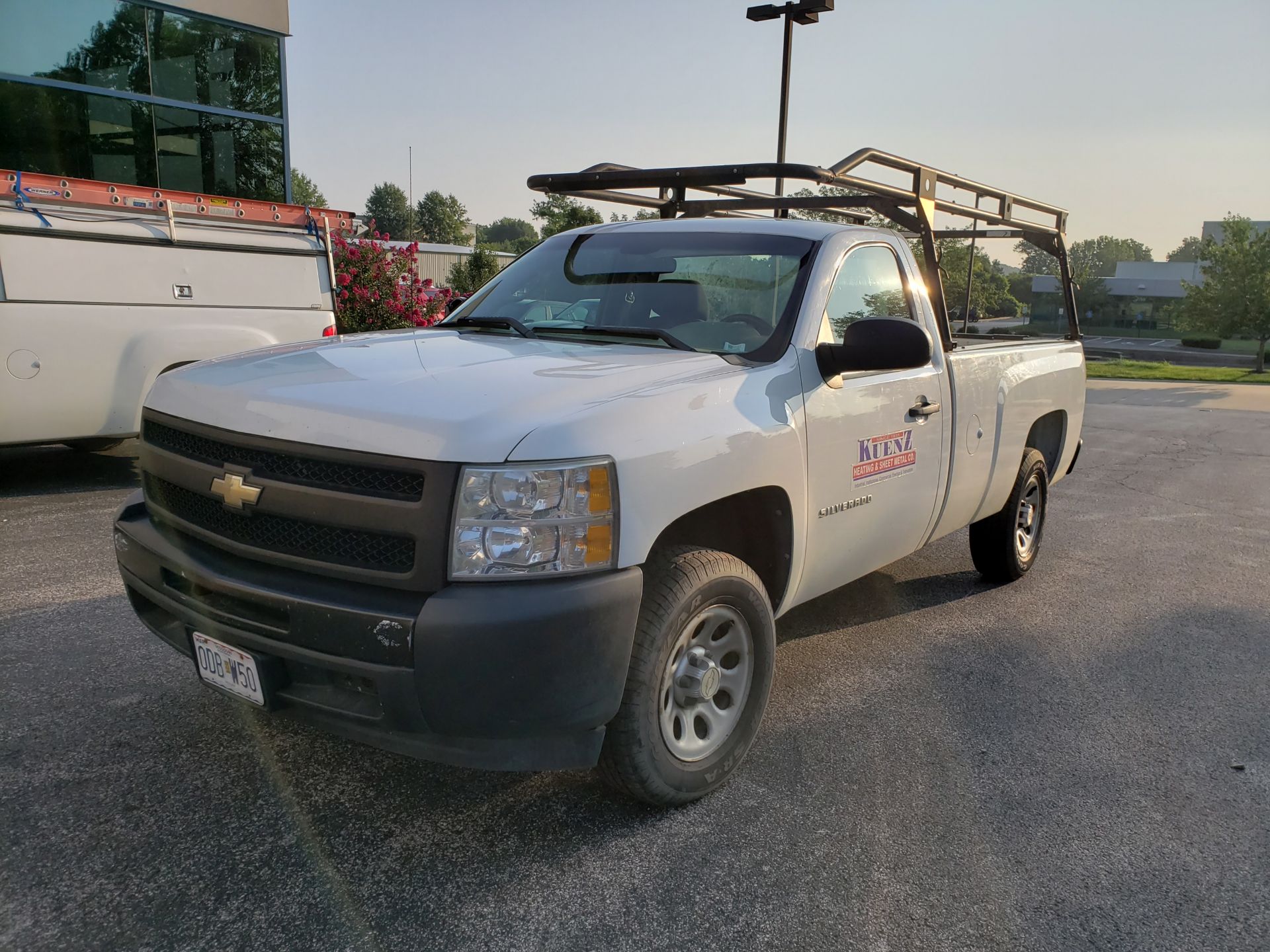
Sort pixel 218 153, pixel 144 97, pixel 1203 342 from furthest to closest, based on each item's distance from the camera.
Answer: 1. pixel 1203 342
2. pixel 218 153
3. pixel 144 97

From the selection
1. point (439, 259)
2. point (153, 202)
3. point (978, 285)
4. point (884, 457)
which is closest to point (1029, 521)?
point (884, 457)

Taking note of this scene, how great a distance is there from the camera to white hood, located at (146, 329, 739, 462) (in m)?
2.43

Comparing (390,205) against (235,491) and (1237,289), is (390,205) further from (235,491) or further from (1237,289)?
(235,491)

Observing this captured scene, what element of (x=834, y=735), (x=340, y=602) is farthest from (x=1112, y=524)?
(x=340, y=602)

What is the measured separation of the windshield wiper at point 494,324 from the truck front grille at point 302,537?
1398 millimetres

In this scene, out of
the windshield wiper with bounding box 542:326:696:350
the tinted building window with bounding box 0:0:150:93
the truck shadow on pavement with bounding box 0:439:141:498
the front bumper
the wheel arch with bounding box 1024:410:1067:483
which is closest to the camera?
the front bumper

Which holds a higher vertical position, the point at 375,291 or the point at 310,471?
the point at 375,291

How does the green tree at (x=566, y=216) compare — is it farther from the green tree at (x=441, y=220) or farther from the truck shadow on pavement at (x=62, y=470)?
the green tree at (x=441, y=220)

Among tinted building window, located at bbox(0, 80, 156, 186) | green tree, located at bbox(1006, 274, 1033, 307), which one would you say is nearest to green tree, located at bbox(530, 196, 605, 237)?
tinted building window, located at bbox(0, 80, 156, 186)

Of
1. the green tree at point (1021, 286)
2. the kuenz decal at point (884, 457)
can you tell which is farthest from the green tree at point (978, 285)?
the green tree at point (1021, 286)

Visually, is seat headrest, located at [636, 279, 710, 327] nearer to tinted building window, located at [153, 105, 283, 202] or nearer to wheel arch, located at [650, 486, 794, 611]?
wheel arch, located at [650, 486, 794, 611]

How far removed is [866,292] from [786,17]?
41.7 ft

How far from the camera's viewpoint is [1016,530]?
5527 mm

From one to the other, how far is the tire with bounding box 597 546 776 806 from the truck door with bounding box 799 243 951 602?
0.46m
